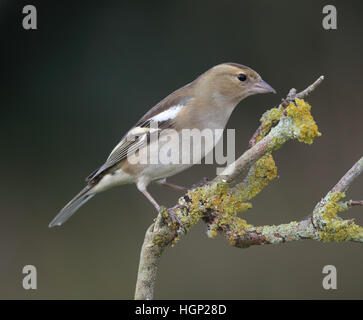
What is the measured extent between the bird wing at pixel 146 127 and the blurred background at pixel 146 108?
152cm

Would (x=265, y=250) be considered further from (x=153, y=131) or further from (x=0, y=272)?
(x=0, y=272)

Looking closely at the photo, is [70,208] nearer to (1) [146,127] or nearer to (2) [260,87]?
(1) [146,127]

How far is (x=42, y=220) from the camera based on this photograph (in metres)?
4.64

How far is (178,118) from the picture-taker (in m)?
3.07

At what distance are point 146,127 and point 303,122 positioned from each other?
4.21ft

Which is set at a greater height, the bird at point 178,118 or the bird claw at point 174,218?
the bird at point 178,118

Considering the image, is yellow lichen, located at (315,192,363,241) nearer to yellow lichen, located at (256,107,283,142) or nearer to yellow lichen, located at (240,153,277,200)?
yellow lichen, located at (240,153,277,200)

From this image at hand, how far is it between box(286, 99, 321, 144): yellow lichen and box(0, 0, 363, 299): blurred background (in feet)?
7.65

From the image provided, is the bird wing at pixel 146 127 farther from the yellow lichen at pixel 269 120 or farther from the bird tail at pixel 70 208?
the yellow lichen at pixel 269 120

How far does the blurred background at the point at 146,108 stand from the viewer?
4.38m

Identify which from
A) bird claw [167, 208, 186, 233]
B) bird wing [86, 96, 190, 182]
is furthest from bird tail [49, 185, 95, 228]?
bird claw [167, 208, 186, 233]

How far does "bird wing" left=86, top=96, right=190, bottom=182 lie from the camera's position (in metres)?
3.10

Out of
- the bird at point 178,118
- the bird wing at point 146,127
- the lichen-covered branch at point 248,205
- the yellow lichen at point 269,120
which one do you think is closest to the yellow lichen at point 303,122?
the lichen-covered branch at point 248,205

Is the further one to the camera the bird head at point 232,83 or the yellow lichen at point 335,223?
the bird head at point 232,83
